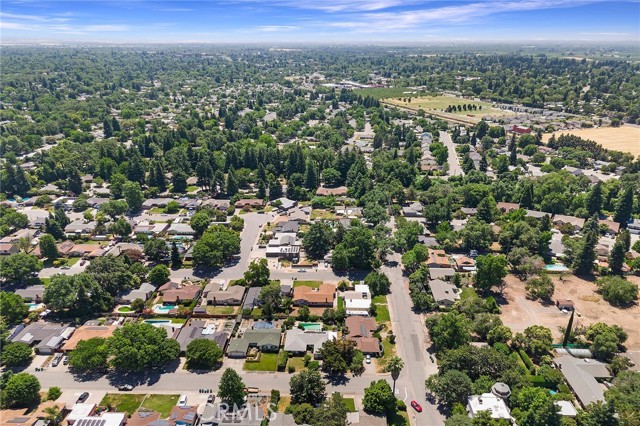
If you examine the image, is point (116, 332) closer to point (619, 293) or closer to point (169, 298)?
point (169, 298)

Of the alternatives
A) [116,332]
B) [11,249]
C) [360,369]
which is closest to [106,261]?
[116,332]

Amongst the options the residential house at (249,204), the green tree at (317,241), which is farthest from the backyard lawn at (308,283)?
the residential house at (249,204)

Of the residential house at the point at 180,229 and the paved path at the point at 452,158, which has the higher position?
the paved path at the point at 452,158

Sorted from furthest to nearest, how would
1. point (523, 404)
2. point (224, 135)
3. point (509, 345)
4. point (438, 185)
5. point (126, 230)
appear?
point (224, 135) < point (438, 185) < point (126, 230) < point (509, 345) < point (523, 404)

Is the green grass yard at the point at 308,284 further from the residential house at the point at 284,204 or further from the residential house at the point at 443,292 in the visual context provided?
the residential house at the point at 284,204

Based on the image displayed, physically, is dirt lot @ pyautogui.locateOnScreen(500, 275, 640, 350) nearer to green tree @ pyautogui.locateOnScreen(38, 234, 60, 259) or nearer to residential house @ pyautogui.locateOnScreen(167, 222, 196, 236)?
residential house @ pyautogui.locateOnScreen(167, 222, 196, 236)

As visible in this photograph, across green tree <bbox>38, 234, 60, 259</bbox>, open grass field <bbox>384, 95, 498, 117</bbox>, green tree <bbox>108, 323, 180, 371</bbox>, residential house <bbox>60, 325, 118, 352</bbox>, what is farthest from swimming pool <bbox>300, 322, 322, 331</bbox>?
open grass field <bbox>384, 95, 498, 117</bbox>
